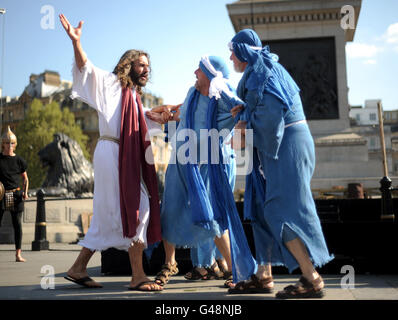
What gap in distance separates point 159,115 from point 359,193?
855cm

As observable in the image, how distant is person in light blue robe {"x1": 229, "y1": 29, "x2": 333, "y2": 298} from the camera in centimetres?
387

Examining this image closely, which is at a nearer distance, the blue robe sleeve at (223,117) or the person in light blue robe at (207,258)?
the blue robe sleeve at (223,117)

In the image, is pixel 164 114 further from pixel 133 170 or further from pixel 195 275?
pixel 195 275

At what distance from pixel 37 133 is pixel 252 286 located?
150 ft

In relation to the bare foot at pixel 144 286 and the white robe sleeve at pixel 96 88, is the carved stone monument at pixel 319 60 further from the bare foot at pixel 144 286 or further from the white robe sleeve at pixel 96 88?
the bare foot at pixel 144 286

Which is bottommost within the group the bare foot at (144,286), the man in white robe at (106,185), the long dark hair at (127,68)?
the bare foot at (144,286)

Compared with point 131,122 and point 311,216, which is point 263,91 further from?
point 131,122

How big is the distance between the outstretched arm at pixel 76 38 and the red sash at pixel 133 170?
546 mm

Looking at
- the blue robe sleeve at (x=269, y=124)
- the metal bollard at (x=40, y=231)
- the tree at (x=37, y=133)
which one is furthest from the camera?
the tree at (x=37, y=133)

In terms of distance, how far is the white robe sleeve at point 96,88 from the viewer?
470 centimetres

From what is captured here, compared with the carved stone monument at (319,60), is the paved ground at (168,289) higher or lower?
lower

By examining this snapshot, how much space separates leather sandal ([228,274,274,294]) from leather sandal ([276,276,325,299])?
509 millimetres

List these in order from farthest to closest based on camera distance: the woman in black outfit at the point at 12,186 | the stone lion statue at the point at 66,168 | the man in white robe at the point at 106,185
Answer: the stone lion statue at the point at 66,168, the woman in black outfit at the point at 12,186, the man in white robe at the point at 106,185

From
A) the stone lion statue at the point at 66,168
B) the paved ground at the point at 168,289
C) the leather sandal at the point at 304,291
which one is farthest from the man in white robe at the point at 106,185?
the stone lion statue at the point at 66,168
